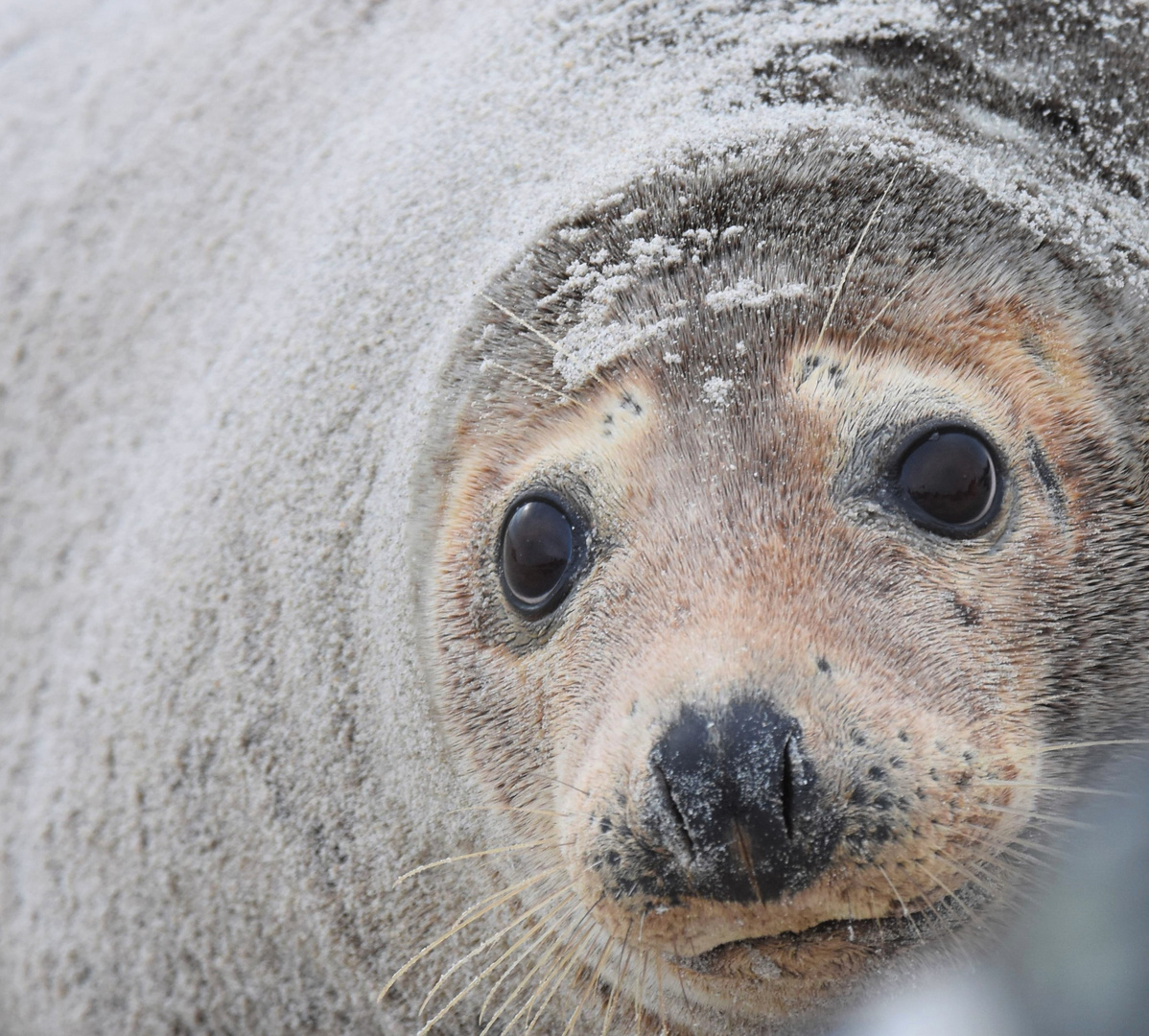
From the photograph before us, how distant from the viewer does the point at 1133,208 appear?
214cm

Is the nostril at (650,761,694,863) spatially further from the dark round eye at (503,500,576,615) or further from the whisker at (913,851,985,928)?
the dark round eye at (503,500,576,615)

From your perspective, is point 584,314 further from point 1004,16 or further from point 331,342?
point 1004,16

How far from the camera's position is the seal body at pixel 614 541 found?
1.78 m

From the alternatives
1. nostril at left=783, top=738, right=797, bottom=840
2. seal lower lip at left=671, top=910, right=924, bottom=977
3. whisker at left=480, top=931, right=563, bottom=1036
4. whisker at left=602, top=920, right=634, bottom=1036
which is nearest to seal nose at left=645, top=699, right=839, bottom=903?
nostril at left=783, top=738, right=797, bottom=840

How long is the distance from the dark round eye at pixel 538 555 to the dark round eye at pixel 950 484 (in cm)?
55

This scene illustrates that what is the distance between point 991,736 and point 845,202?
2.97 feet

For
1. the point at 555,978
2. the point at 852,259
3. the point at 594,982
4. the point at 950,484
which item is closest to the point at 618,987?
the point at 594,982

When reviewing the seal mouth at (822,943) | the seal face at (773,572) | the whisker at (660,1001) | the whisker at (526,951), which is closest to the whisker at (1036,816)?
the seal face at (773,572)

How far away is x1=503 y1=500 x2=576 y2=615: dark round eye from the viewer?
207 cm

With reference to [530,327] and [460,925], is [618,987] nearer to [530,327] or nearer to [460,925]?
[460,925]

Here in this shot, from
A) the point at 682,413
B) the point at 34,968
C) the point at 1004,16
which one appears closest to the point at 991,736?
the point at 682,413

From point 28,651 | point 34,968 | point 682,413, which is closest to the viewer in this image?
point 682,413

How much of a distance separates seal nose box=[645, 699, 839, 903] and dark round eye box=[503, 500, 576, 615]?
1.49 ft

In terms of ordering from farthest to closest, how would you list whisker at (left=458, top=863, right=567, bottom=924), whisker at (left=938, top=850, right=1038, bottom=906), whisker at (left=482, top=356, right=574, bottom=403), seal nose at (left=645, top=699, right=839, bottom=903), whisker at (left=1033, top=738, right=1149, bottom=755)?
1. whisker at (left=482, top=356, right=574, bottom=403)
2. whisker at (left=458, top=863, right=567, bottom=924)
3. whisker at (left=1033, top=738, right=1149, bottom=755)
4. whisker at (left=938, top=850, right=1038, bottom=906)
5. seal nose at (left=645, top=699, right=839, bottom=903)
